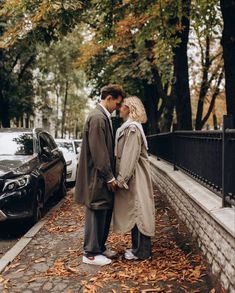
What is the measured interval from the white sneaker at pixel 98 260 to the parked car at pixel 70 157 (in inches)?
354

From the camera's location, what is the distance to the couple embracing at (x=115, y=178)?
5461 mm

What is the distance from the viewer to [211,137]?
599 cm

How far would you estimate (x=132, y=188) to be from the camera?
5629 mm

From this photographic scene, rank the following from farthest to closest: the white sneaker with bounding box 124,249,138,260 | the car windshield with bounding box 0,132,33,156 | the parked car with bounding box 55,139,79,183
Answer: the parked car with bounding box 55,139,79,183
the car windshield with bounding box 0,132,33,156
the white sneaker with bounding box 124,249,138,260

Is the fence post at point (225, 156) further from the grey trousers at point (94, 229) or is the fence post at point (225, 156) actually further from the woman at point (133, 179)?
the grey trousers at point (94, 229)

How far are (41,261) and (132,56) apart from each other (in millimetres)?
15813

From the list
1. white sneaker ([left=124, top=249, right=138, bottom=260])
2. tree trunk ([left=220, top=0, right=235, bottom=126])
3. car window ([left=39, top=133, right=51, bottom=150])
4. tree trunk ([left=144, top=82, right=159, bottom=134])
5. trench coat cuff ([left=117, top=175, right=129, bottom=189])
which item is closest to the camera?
trench coat cuff ([left=117, top=175, right=129, bottom=189])

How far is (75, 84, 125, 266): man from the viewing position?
541 centimetres

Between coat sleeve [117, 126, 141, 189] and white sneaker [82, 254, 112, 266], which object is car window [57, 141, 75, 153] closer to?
white sneaker [82, 254, 112, 266]

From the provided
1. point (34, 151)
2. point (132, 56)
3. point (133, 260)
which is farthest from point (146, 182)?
point (132, 56)

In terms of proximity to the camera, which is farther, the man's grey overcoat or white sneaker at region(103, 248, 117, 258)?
white sneaker at region(103, 248, 117, 258)

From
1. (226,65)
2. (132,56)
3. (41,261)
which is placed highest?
(132,56)

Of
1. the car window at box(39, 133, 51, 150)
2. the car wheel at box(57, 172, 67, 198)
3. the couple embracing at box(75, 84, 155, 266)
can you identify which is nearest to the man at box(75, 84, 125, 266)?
the couple embracing at box(75, 84, 155, 266)

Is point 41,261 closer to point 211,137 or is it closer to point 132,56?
point 211,137
